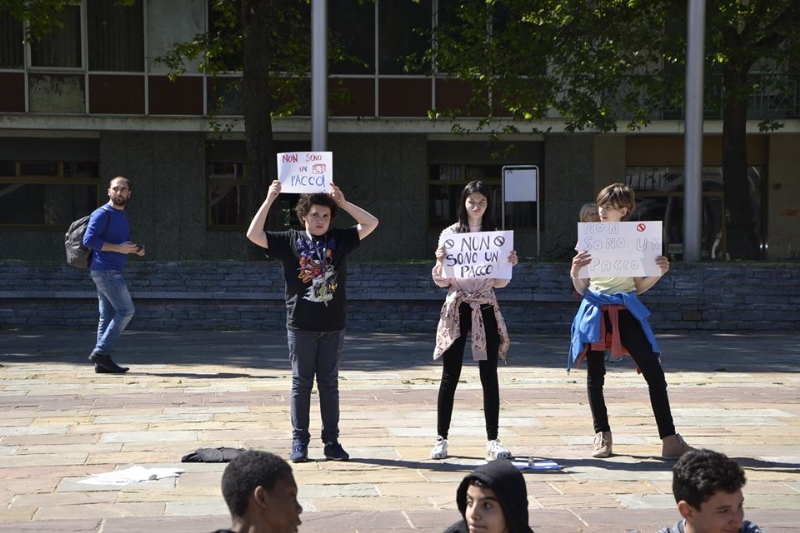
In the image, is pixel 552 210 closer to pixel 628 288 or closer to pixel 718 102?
pixel 718 102

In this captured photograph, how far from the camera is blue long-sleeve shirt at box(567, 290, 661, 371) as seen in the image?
8281mm

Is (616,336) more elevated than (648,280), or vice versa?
(648,280)

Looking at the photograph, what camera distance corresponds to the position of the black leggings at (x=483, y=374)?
8.22 meters

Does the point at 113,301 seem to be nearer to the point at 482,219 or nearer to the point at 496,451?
the point at 482,219

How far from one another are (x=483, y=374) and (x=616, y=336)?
0.95 meters

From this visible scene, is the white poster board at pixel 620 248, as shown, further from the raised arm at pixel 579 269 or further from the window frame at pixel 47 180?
the window frame at pixel 47 180

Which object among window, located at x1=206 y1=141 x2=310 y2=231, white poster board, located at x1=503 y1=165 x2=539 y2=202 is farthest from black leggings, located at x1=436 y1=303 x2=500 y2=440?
window, located at x1=206 y1=141 x2=310 y2=231

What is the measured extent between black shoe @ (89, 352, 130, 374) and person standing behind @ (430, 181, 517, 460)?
17.9ft

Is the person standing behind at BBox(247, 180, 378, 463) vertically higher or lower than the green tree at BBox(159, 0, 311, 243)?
lower

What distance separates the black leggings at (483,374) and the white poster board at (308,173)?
1.33 meters

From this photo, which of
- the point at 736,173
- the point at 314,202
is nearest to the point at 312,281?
the point at 314,202

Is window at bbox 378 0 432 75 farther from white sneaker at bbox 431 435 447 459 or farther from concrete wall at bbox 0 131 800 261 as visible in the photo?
white sneaker at bbox 431 435 447 459

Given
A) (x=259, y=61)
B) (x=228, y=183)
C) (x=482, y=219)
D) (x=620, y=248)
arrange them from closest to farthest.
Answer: (x=620, y=248) → (x=482, y=219) → (x=259, y=61) → (x=228, y=183)

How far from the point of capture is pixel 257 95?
22344 millimetres
